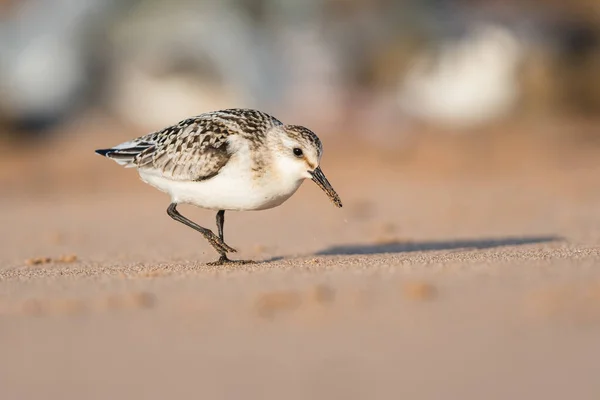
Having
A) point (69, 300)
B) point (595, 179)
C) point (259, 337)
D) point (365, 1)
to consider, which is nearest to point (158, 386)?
point (259, 337)

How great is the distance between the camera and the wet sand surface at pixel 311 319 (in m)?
3.58

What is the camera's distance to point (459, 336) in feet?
13.1

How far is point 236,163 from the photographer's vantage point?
21.3 ft

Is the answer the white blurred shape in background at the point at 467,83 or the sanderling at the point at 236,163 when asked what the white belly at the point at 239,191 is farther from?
the white blurred shape in background at the point at 467,83

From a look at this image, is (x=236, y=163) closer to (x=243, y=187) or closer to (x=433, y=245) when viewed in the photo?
(x=243, y=187)

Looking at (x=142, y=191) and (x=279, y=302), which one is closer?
(x=279, y=302)

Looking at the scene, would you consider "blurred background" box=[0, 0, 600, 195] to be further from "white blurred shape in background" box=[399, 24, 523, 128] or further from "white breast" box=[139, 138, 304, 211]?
"white breast" box=[139, 138, 304, 211]

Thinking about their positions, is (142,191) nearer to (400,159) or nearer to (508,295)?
(400,159)

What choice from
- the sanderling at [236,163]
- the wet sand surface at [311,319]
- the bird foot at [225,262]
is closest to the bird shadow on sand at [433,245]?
the wet sand surface at [311,319]

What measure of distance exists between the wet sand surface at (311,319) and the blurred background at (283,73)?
9.84 meters

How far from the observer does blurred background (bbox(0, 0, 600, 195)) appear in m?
18.1

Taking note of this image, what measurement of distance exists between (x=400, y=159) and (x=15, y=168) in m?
6.39

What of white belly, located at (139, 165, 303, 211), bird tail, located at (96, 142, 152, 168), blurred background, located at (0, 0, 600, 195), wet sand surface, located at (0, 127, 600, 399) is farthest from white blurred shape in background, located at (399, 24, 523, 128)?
white belly, located at (139, 165, 303, 211)

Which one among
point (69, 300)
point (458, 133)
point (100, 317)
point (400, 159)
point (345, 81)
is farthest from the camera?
point (345, 81)
